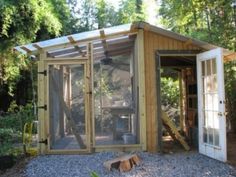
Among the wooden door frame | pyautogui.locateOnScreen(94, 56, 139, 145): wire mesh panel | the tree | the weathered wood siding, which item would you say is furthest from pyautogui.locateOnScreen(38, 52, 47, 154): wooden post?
the tree

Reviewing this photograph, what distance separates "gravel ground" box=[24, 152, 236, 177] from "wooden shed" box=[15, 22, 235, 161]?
1.41ft

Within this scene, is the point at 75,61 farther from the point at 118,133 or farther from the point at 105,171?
the point at 105,171

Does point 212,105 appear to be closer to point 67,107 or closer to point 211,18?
point 67,107

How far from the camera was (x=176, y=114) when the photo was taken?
44.1ft

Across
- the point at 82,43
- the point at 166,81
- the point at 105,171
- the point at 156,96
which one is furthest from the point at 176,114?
the point at 105,171

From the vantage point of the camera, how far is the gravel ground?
595cm

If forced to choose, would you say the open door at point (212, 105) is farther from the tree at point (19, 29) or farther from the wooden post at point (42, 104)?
the tree at point (19, 29)

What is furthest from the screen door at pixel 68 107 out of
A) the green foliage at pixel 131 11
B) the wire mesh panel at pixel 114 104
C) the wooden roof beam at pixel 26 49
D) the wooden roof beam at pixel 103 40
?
the green foliage at pixel 131 11

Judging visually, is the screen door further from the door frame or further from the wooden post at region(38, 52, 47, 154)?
the wooden post at region(38, 52, 47, 154)

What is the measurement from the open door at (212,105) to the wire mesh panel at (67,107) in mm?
2446

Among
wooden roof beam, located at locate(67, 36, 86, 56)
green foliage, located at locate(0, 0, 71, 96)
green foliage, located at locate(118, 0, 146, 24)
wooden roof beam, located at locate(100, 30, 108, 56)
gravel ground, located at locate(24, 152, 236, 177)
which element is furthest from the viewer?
green foliage, located at locate(118, 0, 146, 24)

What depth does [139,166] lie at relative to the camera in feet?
20.9

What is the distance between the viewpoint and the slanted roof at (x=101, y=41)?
747 cm

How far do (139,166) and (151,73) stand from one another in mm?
2193
